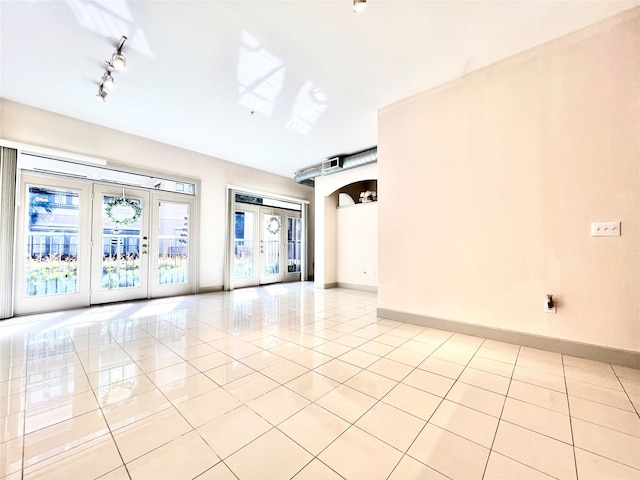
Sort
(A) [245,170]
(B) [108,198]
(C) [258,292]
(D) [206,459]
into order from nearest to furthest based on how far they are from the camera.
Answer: (D) [206,459] → (B) [108,198] → (C) [258,292] → (A) [245,170]

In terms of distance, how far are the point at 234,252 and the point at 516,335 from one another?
5.93 metres

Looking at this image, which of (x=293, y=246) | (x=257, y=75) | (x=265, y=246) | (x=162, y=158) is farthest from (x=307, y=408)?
(x=293, y=246)

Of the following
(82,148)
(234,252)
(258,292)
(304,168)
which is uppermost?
(304,168)

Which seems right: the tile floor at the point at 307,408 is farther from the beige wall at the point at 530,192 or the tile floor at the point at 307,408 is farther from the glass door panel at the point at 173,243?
the glass door panel at the point at 173,243

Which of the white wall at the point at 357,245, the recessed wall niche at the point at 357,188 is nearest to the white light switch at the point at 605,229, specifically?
the white wall at the point at 357,245

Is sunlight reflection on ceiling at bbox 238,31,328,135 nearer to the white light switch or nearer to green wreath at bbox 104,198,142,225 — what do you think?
green wreath at bbox 104,198,142,225

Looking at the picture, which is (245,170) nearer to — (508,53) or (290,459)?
(508,53)

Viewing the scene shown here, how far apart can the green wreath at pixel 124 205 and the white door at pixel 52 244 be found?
11.9 inches

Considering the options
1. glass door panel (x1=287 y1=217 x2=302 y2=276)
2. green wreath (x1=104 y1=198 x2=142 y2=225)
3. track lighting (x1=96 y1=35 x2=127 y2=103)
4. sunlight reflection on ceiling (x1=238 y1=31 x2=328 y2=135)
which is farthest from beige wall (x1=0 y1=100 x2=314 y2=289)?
sunlight reflection on ceiling (x1=238 y1=31 x2=328 y2=135)

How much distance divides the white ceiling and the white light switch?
1.98 m

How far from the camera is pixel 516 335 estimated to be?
288cm

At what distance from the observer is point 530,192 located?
2820mm

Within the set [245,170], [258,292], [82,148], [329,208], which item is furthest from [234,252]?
[82,148]

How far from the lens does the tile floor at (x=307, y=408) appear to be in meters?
1.31
